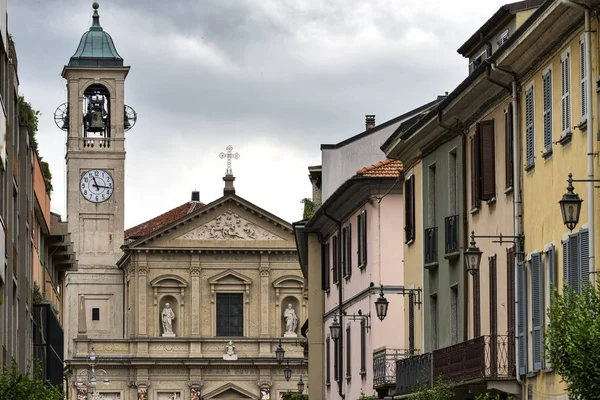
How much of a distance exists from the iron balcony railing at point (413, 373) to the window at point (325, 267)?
15263 millimetres

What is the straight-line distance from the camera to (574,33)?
2188 centimetres

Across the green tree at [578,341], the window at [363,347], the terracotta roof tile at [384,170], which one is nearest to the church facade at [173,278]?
the window at [363,347]

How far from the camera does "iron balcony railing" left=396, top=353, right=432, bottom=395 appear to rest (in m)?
31.0

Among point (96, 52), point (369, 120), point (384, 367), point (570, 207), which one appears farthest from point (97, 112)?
point (570, 207)

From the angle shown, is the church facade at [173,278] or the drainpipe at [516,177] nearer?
the drainpipe at [516,177]

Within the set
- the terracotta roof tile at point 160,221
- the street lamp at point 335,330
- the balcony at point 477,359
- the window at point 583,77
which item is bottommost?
the balcony at point 477,359

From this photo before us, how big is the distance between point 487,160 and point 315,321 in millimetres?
25008

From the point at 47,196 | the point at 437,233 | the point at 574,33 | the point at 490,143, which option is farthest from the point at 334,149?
the point at 574,33

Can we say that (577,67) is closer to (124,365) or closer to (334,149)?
(334,149)

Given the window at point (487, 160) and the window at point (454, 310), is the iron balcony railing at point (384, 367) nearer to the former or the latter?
the window at point (454, 310)

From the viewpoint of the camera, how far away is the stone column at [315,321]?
51875 mm

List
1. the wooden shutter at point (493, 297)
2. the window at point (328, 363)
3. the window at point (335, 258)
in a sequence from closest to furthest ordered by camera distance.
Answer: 1. the wooden shutter at point (493, 297)
2. the window at point (335, 258)
3. the window at point (328, 363)

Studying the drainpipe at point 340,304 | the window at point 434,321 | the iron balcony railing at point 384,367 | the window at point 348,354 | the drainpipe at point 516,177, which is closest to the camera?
the drainpipe at point 516,177

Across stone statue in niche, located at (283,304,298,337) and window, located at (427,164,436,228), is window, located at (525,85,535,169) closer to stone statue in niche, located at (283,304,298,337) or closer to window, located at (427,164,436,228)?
window, located at (427,164,436,228)
